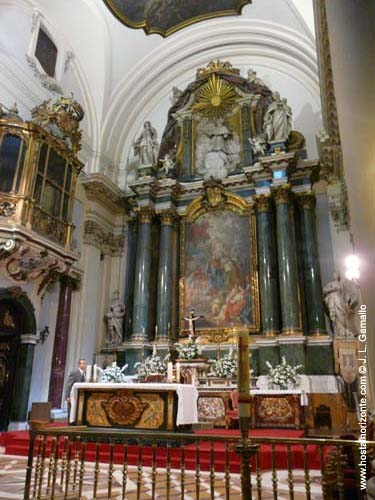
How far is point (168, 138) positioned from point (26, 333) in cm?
730

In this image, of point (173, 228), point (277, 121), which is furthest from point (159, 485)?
point (277, 121)

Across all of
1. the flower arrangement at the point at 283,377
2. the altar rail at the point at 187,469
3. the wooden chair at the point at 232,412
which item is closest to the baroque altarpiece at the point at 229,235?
the flower arrangement at the point at 283,377

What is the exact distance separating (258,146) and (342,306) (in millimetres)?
4619

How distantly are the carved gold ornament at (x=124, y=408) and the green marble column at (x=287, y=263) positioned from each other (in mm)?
4703

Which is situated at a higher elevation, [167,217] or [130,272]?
[167,217]

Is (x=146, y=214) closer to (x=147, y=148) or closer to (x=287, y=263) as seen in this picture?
(x=147, y=148)

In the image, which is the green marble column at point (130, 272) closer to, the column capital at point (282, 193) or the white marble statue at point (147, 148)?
the white marble statue at point (147, 148)

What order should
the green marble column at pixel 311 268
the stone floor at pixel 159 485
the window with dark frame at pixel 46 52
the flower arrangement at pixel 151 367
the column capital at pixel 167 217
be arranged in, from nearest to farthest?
the stone floor at pixel 159 485 < the flower arrangement at pixel 151 367 < the green marble column at pixel 311 268 < the window with dark frame at pixel 46 52 < the column capital at pixel 167 217

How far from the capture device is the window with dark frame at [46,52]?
426 inches

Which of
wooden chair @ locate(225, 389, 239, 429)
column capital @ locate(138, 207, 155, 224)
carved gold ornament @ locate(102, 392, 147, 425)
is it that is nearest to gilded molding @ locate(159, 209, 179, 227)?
column capital @ locate(138, 207, 155, 224)

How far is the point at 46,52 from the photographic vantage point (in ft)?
36.4

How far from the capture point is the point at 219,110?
13.1 m

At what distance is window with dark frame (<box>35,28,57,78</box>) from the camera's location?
10.8 metres

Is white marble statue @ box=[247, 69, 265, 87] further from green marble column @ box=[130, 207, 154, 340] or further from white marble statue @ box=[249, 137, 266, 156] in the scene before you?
green marble column @ box=[130, 207, 154, 340]
